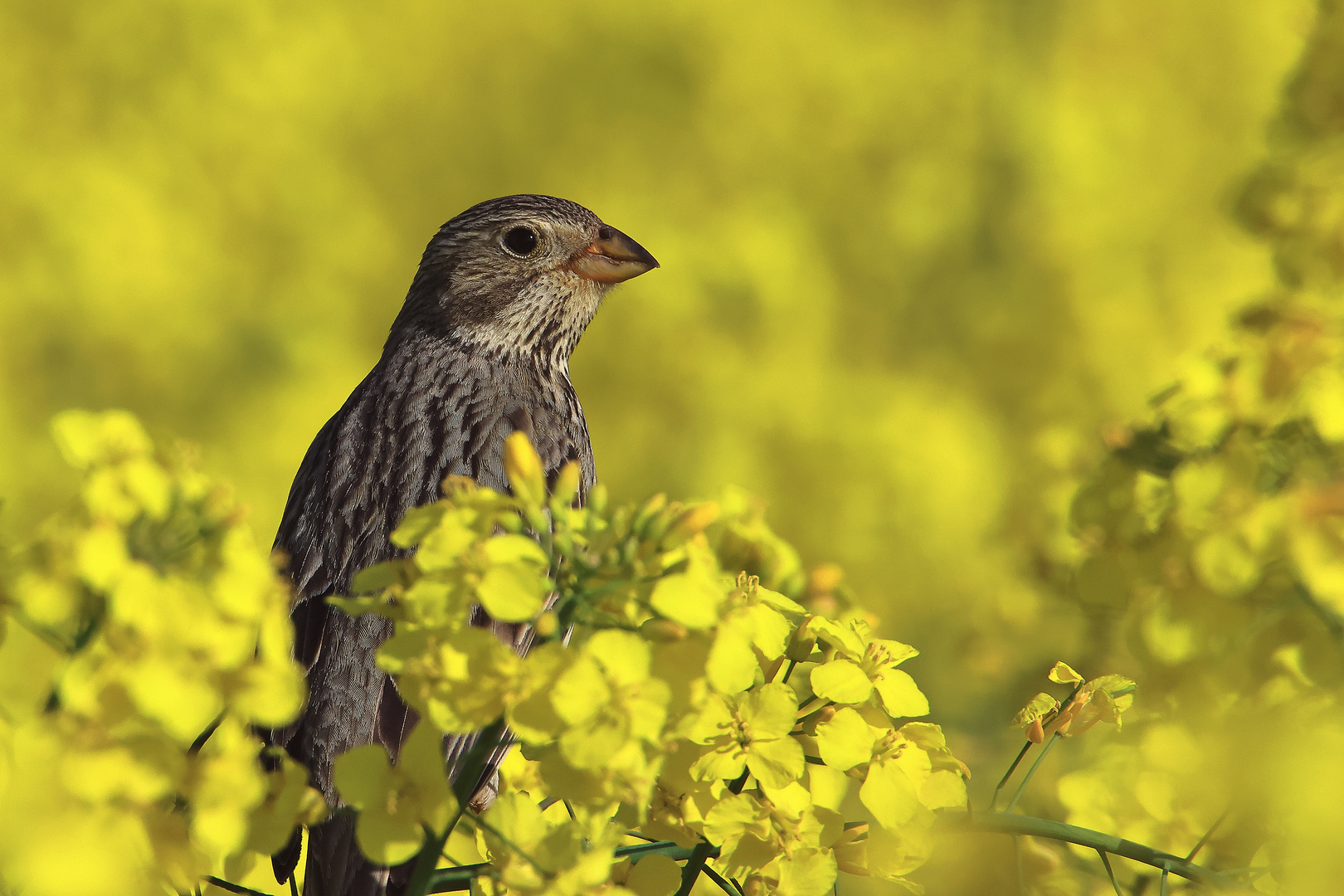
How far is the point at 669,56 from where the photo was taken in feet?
26.0

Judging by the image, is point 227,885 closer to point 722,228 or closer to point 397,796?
point 397,796

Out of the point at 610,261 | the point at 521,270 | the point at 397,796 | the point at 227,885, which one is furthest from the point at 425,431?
the point at 397,796

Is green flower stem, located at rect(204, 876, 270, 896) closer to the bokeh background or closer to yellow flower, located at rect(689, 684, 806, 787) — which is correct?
yellow flower, located at rect(689, 684, 806, 787)

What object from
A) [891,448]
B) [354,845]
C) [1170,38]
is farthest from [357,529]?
[1170,38]

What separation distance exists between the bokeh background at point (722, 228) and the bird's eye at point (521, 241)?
84.3 inches

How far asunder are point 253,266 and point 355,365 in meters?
1.23

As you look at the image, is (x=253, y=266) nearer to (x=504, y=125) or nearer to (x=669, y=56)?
(x=504, y=125)

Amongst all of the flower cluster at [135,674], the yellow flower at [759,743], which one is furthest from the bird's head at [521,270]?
the flower cluster at [135,674]

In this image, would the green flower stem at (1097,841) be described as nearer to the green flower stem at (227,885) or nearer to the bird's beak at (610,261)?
the green flower stem at (227,885)

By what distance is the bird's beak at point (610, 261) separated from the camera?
346 cm

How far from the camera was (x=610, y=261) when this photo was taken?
137 inches

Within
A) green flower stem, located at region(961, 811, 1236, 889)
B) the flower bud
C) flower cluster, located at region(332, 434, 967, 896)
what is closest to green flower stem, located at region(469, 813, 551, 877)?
flower cluster, located at region(332, 434, 967, 896)

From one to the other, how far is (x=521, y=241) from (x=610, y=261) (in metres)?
0.26

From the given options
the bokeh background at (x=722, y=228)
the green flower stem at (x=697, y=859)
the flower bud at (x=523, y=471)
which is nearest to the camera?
the flower bud at (x=523, y=471)
